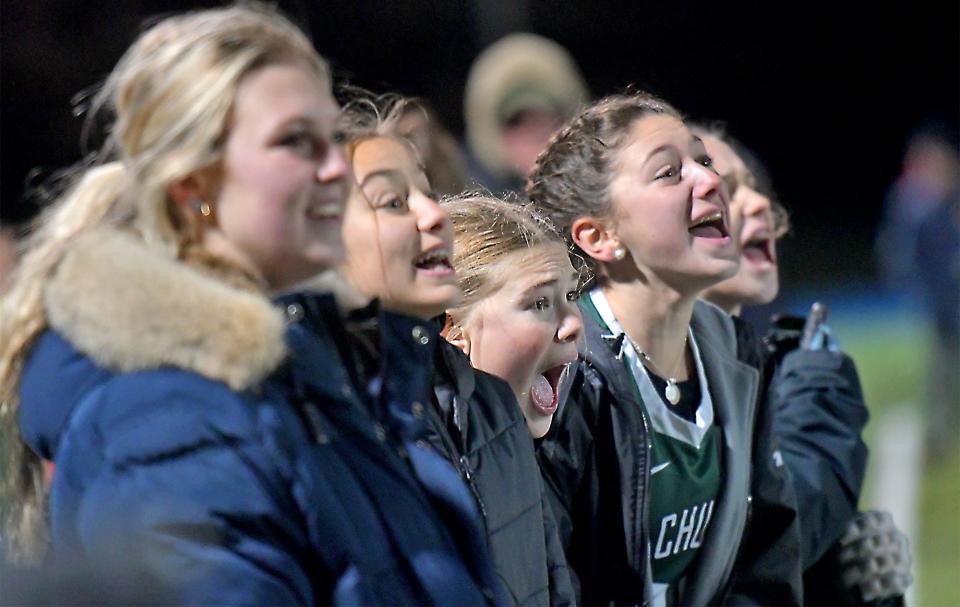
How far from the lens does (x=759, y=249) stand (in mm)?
3713

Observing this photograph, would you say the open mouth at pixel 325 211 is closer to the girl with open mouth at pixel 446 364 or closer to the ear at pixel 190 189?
the ear at pixel 190 189

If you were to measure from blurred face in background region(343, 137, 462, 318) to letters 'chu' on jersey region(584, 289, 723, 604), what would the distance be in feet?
2.30

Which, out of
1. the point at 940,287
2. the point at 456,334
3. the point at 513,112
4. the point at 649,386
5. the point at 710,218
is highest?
the point at 710,218

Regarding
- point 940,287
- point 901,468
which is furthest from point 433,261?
point 940,287

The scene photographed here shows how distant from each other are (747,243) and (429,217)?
5.11 ft

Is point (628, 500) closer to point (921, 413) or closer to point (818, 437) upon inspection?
point (818, 437)

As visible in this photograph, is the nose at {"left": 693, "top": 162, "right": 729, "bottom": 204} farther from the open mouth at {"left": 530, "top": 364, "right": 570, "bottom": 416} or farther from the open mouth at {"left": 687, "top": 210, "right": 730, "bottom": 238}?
the open mouth at {"left": 530, "top": 364, "right": 570, "bottom": 416}

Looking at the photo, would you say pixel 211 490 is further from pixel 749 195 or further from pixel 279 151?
pixel 749 195

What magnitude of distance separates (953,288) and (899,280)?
532cm

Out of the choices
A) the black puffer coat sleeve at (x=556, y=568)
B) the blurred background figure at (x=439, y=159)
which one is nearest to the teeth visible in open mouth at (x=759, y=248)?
the blurred background figure at (x=439, y=159)

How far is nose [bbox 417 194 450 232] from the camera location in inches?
92.0

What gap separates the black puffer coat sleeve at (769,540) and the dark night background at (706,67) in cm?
413

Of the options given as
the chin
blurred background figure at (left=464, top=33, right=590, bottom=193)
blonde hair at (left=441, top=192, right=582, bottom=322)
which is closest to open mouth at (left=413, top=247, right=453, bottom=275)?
blonde hair at (left=441, top=192, right=582, bottom=322)

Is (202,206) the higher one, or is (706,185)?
(202,206)
